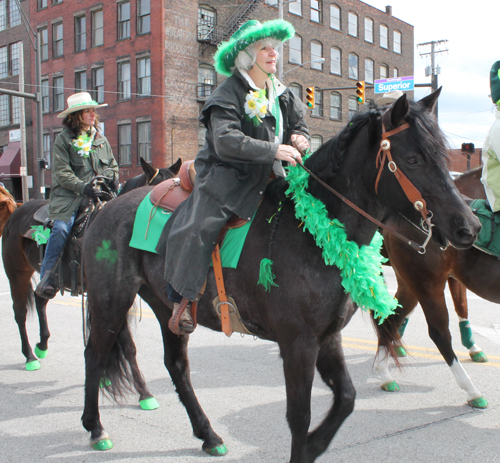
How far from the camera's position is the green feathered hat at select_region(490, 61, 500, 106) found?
4148 millimetres

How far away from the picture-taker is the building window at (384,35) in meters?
41.1

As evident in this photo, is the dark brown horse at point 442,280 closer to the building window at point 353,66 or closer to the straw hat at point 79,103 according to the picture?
the straw hat at point 79,103

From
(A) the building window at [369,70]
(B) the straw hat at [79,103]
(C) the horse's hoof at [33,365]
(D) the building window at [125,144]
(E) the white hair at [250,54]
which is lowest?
(C) the horse's hoof at [33,365]

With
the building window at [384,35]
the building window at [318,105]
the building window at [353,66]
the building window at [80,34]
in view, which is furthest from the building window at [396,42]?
the building window at [80,34]

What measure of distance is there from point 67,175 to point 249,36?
3.16 meters

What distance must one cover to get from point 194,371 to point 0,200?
3834mm

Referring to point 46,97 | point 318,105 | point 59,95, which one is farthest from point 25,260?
point 318,105

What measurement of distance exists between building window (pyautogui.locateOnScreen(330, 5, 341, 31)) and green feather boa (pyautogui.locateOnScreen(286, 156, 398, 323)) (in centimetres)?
3757

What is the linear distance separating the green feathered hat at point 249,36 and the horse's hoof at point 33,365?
4080 millimetres

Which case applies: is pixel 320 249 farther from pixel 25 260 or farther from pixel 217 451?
pixel 25 260

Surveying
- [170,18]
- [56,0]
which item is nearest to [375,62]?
[170,18]

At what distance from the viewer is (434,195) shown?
103 inches

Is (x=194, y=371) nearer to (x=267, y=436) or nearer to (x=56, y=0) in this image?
(x=267, y=436)

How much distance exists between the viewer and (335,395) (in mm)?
3166
